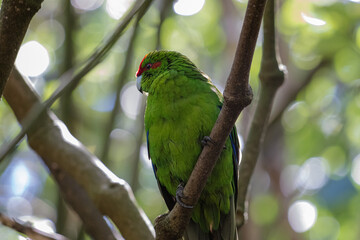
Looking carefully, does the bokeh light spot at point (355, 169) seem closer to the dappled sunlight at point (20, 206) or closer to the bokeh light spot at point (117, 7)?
the bokeh light spot at point (117, 7)

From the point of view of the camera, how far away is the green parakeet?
3.41 meters

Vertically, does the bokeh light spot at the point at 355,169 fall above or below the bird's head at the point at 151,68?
above

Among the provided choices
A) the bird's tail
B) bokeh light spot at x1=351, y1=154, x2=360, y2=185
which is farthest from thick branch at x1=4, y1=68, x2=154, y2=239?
bokeh light spot at x1=351, y1=154, x2=360, y2=185

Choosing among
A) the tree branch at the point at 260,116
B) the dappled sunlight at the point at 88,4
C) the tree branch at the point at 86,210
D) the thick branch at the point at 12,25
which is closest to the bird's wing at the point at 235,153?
the tree branch at the point at 260,116

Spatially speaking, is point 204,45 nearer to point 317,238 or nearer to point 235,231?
point 317,238

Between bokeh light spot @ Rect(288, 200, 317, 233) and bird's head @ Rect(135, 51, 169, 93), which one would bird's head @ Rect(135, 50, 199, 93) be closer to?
bird's head @ Rect(135, 51, 169, 93)

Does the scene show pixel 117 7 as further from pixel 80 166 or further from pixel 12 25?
pixel 12 25

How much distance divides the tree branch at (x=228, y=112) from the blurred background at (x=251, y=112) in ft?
10.1

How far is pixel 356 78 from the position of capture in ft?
20.4

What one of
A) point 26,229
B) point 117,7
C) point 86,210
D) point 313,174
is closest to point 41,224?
point 26,229

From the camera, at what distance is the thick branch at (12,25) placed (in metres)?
1.89

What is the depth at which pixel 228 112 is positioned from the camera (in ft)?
7.73

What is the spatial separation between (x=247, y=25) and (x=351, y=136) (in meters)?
4.94

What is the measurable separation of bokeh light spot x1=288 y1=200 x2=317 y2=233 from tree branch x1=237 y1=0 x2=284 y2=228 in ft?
13.6
